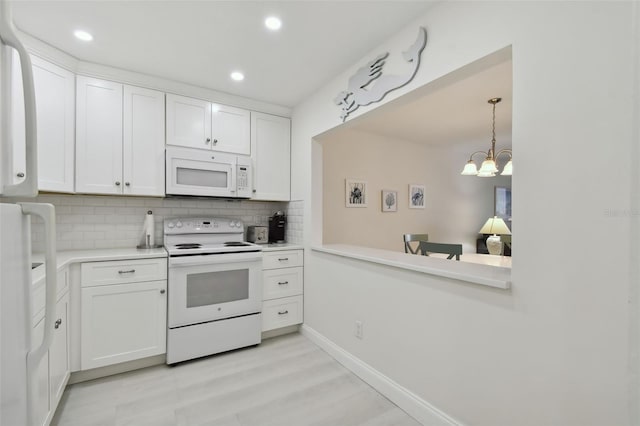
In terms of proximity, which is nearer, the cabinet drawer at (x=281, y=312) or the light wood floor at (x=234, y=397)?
the light wood floor at (x=234, y=397)

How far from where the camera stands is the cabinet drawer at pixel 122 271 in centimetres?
207

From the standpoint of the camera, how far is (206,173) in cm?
278

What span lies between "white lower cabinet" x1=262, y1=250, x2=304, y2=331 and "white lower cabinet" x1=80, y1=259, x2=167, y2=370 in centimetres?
88

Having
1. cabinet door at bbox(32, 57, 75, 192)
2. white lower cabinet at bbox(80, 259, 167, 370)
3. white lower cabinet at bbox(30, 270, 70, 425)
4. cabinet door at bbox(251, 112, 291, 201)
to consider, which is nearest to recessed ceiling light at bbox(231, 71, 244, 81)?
cabinet door at bbox(251, 112, 291, 201)

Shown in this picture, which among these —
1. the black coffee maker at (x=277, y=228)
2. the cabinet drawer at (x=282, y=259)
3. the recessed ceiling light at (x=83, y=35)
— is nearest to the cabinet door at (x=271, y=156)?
the black coffee maker at (x=277, y=228)

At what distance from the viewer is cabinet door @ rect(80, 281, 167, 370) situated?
207cm

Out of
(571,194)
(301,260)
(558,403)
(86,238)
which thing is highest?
(571,194)

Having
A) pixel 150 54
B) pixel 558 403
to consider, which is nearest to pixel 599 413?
pixel 558 403

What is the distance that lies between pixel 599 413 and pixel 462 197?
14.9ft

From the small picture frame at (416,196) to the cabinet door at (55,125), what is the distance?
401 centimetres

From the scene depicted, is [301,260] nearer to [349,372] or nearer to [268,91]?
[349,372]

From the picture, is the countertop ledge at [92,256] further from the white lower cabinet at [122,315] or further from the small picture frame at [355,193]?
the small picture frame at [355,193]

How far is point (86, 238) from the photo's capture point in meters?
2.56

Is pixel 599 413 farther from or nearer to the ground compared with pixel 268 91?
nearer to the ground
